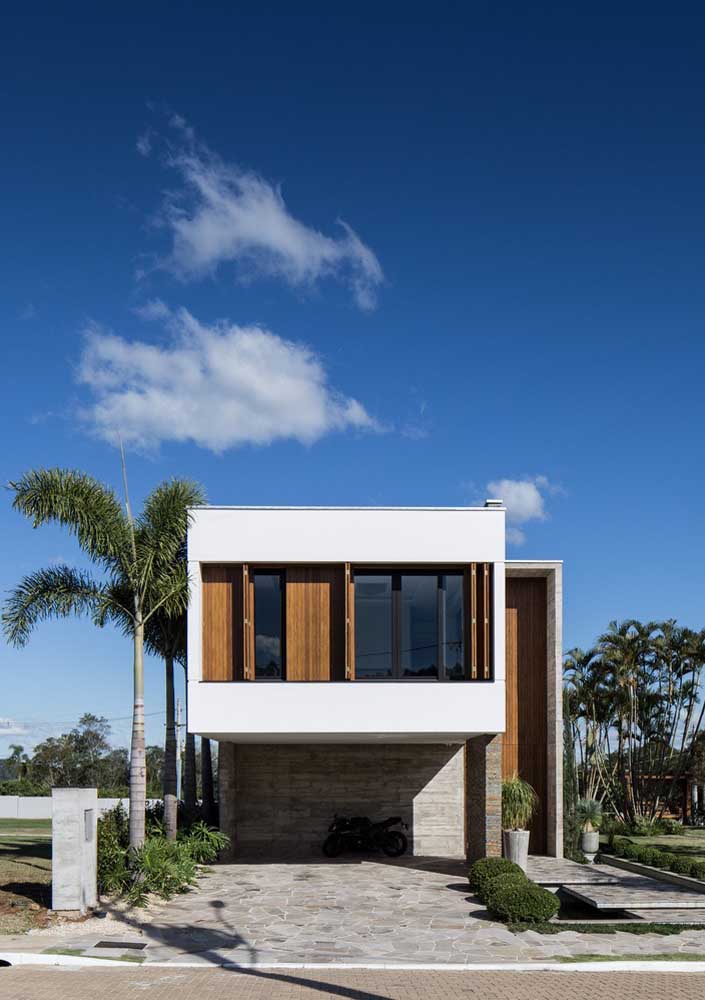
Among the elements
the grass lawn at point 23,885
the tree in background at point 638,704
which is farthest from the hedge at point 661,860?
the tree in background at point 638,704

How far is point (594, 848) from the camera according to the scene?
2128cm

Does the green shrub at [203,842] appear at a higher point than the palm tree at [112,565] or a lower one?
lower

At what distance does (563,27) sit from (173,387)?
36.1 ft

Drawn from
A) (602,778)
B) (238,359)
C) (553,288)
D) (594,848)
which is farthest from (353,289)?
(602,778)

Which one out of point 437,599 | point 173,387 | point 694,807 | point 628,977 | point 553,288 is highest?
point 553,288

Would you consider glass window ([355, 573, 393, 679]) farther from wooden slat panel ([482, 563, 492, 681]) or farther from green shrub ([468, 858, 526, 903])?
green shrub ([468, 858, 526, 903])

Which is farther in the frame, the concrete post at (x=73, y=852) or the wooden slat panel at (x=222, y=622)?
the wooden slat panel at (x=222, y=622)

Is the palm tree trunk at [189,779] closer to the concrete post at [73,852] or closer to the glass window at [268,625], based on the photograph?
the glass window at [268,625]

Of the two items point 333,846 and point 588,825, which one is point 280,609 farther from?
point 588,825

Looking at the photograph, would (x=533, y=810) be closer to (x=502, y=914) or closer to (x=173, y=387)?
(x=502, y=914)

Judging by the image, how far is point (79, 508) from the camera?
17.2 meters

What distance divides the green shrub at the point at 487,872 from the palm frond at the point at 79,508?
8.86 m

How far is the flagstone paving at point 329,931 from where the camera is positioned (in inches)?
482

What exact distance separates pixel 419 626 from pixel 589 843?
23.4ft
